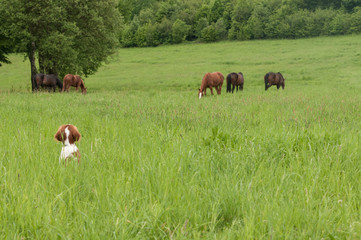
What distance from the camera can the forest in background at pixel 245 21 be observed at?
68688 millimetres

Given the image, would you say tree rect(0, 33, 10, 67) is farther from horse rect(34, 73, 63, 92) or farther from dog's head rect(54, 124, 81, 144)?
dog's head rect(54, 124, 81, 144)

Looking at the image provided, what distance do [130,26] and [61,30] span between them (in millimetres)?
73568

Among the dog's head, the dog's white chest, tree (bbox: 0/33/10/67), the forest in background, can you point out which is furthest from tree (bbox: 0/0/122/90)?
the forest in background

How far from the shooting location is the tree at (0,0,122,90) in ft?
67.5

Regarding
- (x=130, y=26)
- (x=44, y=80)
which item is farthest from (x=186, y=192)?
(x=130, y=26)

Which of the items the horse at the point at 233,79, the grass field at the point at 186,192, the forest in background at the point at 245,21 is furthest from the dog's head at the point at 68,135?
the forest in background at the point at 245,21

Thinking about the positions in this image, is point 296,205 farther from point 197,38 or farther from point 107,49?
point 197,38

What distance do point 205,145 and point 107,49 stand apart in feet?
76.8

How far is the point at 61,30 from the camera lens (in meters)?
22.1

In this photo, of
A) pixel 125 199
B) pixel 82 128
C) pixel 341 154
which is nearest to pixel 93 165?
pixel 125 199

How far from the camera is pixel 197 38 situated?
296 feet

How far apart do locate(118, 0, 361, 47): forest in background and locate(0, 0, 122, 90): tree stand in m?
36.6

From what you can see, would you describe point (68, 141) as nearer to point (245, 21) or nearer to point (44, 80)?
point (44, 80)

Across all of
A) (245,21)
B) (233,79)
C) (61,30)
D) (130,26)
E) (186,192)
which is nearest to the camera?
(186,192)
